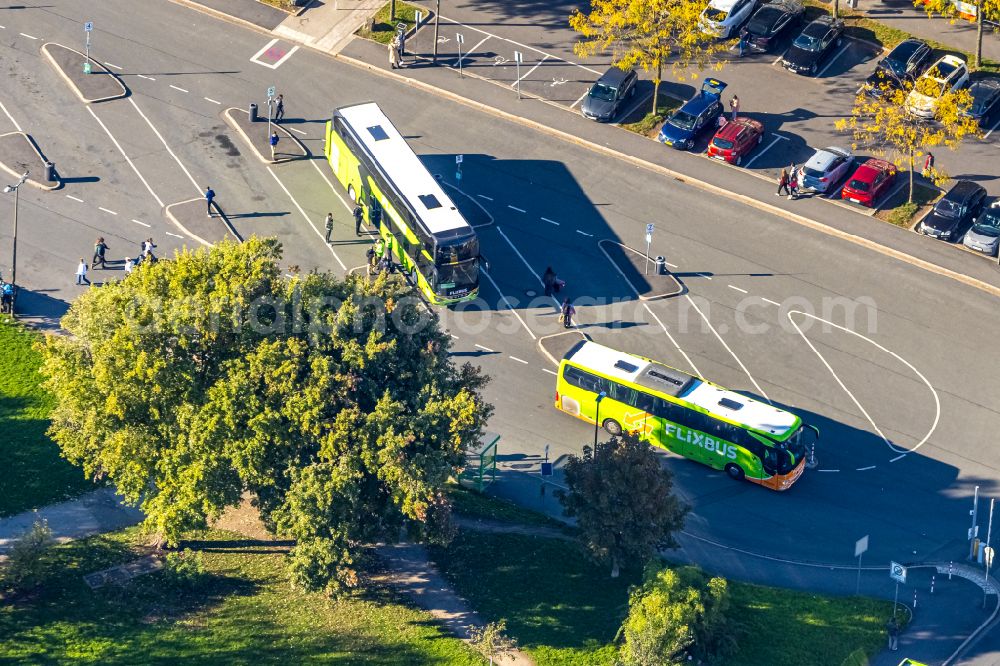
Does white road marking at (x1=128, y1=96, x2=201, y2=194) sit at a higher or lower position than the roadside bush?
higher

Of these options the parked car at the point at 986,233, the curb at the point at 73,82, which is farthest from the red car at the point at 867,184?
the curb at the point at 73,82

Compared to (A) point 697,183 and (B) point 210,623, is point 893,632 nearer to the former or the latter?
(B) point 210,623

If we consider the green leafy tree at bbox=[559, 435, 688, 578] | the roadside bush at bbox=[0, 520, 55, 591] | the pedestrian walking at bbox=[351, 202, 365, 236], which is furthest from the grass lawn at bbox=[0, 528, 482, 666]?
the pedestrian walking at bbox=[351, 202, 365, 236]

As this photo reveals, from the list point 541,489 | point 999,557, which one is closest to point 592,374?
point 541,489

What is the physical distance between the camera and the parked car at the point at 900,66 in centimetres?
9144

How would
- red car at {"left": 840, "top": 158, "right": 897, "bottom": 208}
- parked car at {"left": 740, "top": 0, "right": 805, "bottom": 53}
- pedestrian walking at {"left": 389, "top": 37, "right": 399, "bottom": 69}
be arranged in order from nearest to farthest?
red car at {"left": 840, "top": 158, "right": 897, "bottom": 208} < pedestrian walking at {"left": 389, "top": 37, "right": 399, "bottom": 69} < parked car at {"left": 740, "top": 0, "right": 805, "bottom": 53}

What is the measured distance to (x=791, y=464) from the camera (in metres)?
68.0

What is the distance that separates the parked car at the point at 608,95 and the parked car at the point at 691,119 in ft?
11.1

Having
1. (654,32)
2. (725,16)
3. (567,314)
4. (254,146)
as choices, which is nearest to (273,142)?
(254,146)

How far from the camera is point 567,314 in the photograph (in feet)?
253

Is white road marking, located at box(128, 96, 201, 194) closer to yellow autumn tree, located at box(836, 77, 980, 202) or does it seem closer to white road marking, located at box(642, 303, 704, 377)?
white road marking, located at box(642, 303, 704, 377)

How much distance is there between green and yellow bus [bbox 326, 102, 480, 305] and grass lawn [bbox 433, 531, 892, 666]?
15.2 metres

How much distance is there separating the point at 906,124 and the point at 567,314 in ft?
76.3

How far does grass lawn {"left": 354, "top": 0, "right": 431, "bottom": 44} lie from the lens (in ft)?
316
